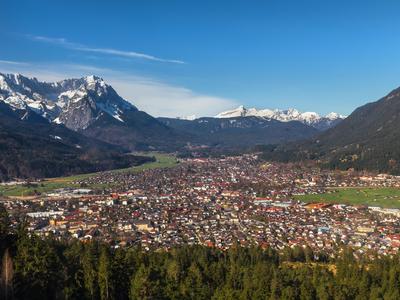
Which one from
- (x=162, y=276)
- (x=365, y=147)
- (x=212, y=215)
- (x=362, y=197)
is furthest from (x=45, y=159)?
(x=162, y=276)

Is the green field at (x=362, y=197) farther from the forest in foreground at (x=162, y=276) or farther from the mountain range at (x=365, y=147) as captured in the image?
the forest in foreground at (x=162, y=276)

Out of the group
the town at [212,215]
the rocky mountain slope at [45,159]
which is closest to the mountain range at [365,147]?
the town at [212,215]

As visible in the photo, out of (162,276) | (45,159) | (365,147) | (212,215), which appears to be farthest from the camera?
(365,147)

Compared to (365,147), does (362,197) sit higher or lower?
lower

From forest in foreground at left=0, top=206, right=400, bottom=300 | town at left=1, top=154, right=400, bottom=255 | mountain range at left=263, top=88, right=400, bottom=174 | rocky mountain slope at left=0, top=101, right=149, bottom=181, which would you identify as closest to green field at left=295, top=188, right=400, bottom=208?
A: town at left=1, top=154, right=400, bottom=255

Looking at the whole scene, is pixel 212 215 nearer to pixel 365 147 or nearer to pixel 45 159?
pixel 45 159

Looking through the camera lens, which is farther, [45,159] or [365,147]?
[365,147]

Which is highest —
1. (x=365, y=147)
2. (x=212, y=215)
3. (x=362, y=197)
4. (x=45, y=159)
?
(x=365, y=147)

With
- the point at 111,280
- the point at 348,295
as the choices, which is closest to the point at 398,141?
the point at 348,295

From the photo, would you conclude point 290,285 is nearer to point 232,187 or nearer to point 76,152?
point 232,187
